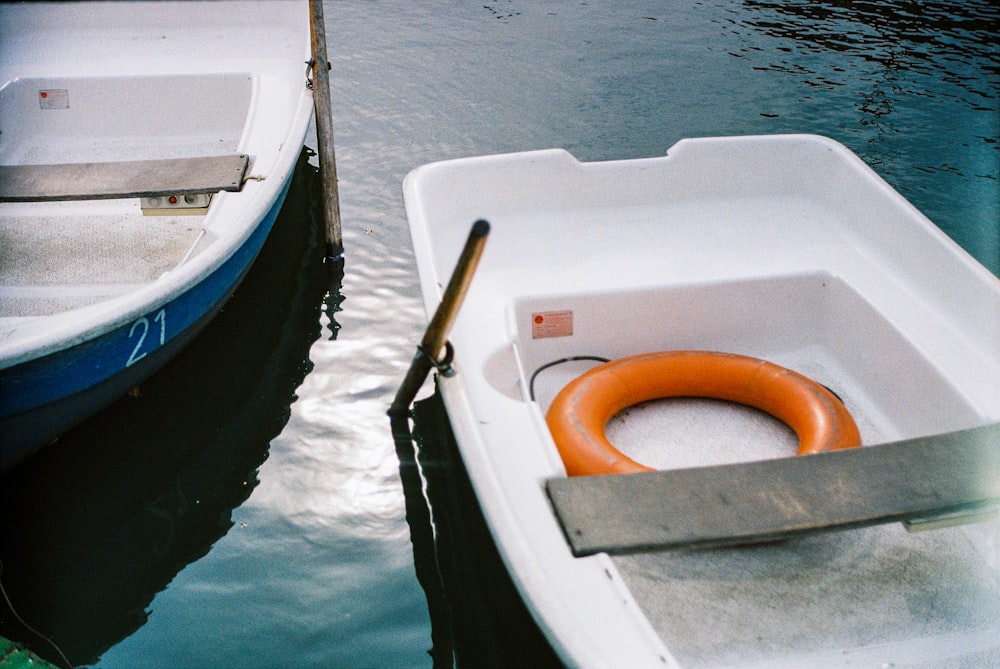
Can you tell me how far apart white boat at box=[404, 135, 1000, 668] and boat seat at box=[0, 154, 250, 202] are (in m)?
0.96

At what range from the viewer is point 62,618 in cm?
297

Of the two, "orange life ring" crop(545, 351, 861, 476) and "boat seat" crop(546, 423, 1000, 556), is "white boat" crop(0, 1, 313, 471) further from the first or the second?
"boat seat" crop(546, 423, 1000, 556)

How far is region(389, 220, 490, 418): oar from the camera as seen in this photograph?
2455mm

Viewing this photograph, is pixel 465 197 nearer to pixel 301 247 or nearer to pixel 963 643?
pixel 301 247

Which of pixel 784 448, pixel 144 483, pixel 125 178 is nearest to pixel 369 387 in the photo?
pixel 144 483

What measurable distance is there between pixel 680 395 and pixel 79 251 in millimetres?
3055

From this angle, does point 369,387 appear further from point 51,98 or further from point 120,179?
point 51,98

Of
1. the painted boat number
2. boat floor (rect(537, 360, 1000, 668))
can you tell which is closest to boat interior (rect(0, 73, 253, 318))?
the painted boat number

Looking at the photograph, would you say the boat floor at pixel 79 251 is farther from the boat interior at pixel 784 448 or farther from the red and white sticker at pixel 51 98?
the boat interior at pixel 784 448

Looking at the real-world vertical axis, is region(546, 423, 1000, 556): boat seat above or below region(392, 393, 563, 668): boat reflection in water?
above

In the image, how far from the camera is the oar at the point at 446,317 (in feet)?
8.05

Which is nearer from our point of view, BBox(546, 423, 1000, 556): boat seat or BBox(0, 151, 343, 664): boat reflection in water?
BBox(546, 423, 1000, 556): boat seat

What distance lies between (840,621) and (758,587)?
0.84ft

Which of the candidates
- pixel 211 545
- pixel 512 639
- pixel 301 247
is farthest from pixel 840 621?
pixel 301 247
